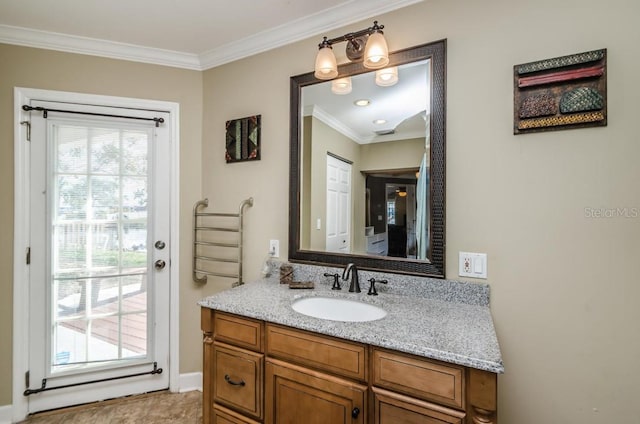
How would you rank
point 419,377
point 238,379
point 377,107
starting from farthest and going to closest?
point 377,107 < point 238,379 < point 419,377

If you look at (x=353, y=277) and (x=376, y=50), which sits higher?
(x=376, y=50)

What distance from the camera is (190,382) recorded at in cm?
227

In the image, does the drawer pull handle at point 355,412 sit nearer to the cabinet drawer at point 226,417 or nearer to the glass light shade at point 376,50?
the cabinet drawer at point 226,417

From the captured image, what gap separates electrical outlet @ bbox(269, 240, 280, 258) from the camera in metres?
1.96

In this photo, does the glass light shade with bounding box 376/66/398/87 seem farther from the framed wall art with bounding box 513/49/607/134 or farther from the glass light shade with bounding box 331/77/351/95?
the framed wall art with bounding box 513/49/607/134

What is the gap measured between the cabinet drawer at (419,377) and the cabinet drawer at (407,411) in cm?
2

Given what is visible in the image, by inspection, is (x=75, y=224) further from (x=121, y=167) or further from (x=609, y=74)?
(x=609, y=74)

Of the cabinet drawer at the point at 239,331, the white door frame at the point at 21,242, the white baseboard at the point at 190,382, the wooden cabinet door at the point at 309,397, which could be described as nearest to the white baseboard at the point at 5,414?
the white door frame at the point at 21,242

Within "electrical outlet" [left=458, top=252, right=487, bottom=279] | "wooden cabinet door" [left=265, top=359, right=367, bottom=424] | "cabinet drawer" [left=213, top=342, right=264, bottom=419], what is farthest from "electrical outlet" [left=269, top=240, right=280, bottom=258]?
"electrical outlet" [left=458, top=252, right=487, bottom=279]

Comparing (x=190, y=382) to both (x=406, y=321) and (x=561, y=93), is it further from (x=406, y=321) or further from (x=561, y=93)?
(x=561, y=93)

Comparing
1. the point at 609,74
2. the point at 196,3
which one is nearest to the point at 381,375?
the point at 609,74

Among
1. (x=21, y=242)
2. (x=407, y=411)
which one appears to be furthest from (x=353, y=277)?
(x=21, y=242)

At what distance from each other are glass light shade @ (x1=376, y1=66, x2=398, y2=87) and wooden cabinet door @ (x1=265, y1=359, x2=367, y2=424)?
1.40 m

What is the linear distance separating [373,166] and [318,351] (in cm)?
96
